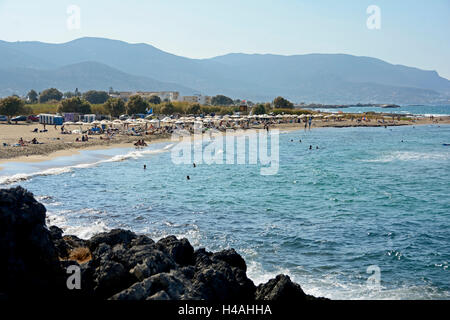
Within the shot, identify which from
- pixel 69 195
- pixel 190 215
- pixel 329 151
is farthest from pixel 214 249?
pixel 329 151

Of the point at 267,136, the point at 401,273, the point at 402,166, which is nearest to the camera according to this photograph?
the point at 401,273

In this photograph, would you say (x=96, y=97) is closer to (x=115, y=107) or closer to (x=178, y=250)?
(x=115, y=107)

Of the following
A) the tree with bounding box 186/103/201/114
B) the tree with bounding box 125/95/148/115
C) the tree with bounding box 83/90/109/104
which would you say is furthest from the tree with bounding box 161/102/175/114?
the tree with bounding box 83/90/109/104

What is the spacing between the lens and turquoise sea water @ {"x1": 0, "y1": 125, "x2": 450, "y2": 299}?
13302 millimetres

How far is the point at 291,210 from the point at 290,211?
0.77 ft

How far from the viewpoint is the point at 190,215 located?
20.0 meters

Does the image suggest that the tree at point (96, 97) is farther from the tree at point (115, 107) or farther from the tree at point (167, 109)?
the tree at point (115, 107)

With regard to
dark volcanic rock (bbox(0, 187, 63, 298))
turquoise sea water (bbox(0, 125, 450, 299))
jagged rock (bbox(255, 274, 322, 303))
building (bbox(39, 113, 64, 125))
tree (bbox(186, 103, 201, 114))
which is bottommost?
turquoise sea water (bbox(0, 125, 450, 299))

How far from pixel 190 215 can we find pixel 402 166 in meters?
24.3

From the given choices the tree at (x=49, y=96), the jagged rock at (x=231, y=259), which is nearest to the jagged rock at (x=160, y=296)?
the jagged rock at (x=231, y=259)

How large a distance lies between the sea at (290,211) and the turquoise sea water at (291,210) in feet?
0.16

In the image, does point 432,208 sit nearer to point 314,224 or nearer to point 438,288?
point 314,224

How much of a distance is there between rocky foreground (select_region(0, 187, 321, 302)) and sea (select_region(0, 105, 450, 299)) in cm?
315

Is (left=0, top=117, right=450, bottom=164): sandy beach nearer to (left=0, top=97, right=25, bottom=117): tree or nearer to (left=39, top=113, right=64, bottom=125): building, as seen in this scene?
(left=39, top=113, right=64, bottom=125): building
